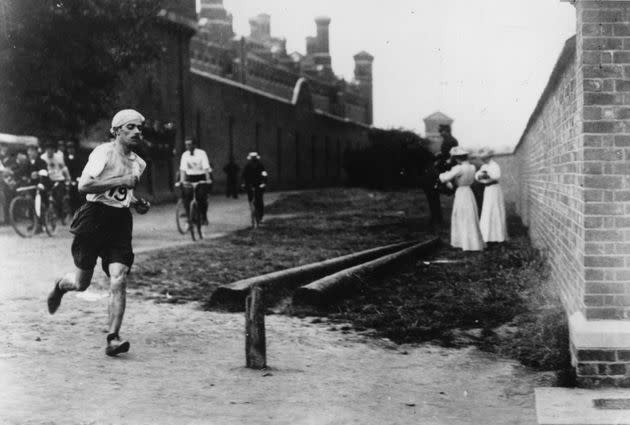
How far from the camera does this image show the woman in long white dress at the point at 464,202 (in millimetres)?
14242

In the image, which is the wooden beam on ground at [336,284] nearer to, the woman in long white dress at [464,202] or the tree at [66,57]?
the woman in long white dress at [464,202]

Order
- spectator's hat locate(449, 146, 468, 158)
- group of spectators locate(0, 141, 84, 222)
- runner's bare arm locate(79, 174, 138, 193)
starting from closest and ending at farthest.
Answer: runner's bare arm locate(79, 174, 138, 193) < spectator's hat locate(449, 146, 468, 158) < group of spectators locate(0, 141, 84, 222)

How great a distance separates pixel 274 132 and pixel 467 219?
3151 cm

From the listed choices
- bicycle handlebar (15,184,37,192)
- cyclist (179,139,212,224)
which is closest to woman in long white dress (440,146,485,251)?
cyclist (179,139,212,224)

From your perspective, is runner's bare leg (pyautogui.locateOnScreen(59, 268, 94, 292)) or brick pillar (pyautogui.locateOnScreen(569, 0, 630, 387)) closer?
brick pillar (pyautogui.locateOnScreen(569, 0, 630, 387))

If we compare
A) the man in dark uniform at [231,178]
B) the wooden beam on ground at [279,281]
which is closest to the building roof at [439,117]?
the man in dark uniform at [231,178]

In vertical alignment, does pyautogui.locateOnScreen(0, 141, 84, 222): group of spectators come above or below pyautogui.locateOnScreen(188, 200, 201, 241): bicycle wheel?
above

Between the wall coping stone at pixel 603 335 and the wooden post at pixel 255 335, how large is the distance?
2093 mm

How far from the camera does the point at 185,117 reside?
113 feet

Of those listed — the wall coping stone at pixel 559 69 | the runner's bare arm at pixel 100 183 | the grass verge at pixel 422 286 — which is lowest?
the grass verge at pixel 422 286

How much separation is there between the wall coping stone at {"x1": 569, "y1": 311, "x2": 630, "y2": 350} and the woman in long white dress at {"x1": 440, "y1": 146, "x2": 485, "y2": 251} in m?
8.79

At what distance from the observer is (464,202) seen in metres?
14.4

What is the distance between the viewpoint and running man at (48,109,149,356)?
6.41 meters

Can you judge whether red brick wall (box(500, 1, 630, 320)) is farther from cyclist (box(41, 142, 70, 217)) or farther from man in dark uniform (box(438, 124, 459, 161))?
cyclist (box(41, 142, 70, 217))
